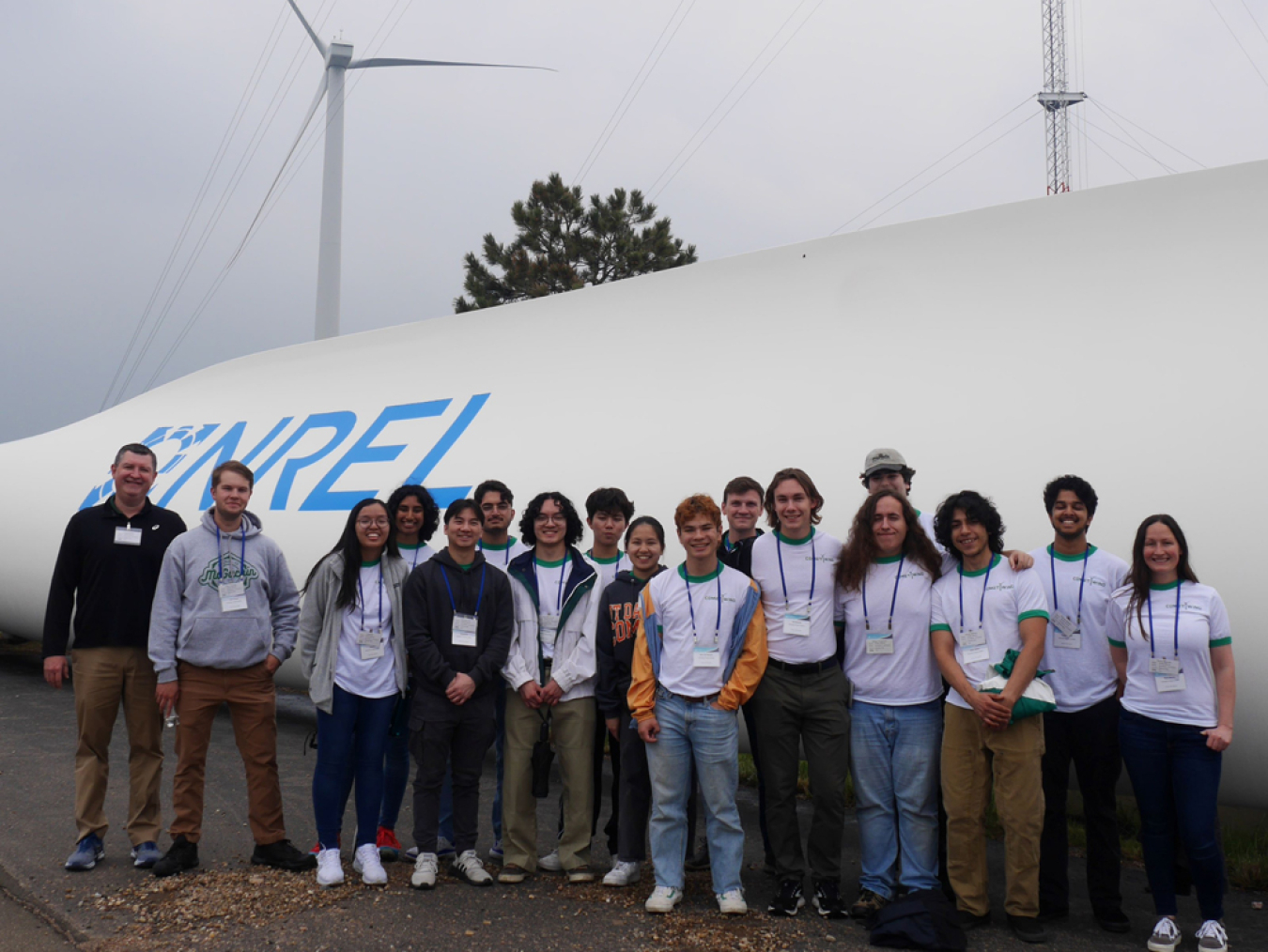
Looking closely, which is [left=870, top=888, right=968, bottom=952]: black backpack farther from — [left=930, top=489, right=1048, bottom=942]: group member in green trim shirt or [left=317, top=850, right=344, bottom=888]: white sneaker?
[left=317, top=850, right=344, bottom=888]: white sneaker

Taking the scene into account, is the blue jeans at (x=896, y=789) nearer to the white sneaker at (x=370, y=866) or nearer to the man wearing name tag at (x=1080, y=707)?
the man wearing name tag at (x=1080, y=707)

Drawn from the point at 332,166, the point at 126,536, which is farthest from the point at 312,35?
the point at 126,536

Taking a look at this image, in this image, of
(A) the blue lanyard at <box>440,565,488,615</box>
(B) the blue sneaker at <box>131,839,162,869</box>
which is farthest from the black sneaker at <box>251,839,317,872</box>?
(A) the blue lanyard at <box>440,565,488,615</box>

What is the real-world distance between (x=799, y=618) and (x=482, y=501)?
1.79 metres

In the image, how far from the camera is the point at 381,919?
424cm

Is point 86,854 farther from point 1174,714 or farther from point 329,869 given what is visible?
point 1174,714

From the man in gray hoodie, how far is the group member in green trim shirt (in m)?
2.97

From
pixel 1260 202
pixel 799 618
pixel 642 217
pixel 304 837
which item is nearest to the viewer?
pixel 799 618

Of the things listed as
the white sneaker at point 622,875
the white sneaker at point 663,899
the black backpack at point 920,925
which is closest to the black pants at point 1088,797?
the black backpack at point 920,925

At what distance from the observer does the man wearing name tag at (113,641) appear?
4969mm

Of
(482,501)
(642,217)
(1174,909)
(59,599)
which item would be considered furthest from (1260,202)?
(642,217)

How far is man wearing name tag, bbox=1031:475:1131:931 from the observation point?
13.8 feet

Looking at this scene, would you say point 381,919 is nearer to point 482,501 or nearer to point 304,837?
point 304,837

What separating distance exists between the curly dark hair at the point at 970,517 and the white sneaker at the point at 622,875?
200 centimetres
